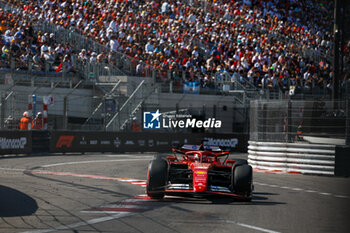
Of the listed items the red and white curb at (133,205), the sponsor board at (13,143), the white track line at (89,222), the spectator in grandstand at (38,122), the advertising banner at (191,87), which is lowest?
the red and white curb at (133,205)

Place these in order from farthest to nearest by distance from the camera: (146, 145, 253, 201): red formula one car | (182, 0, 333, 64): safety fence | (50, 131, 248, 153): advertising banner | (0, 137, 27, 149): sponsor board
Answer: (182, 0, 333, 64): safety fence
(50, 131, 248, 153): advertising banner
(0, 137, 27, 149): sponsor board
(146, 145, 253, 201): red formula one car

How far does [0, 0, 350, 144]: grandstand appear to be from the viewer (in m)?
25.7

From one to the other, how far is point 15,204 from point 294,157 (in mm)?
10349

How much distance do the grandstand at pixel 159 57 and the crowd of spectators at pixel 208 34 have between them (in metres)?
0.06

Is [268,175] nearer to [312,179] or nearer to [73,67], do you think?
[312,179]

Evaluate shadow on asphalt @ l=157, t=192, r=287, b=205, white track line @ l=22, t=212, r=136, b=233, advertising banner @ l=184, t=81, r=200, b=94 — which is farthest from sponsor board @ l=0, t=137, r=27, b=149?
white track line @ l=22, t=212, r=136, b=233

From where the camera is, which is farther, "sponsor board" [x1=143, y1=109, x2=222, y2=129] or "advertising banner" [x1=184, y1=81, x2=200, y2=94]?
"advertising banner" [x1=184, y1=81, x2=200, y2=94]

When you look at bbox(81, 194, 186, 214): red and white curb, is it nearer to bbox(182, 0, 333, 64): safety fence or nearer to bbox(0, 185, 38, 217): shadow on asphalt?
bbox(0, 185, 38, 217): shadow on asphalt

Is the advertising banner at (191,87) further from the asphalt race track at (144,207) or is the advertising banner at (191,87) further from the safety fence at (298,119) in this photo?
Result: the asphalt race track at (144,207)

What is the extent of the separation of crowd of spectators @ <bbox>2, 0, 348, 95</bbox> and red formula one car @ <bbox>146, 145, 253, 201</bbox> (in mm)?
17118

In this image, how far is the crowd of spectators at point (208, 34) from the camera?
31.0 meters

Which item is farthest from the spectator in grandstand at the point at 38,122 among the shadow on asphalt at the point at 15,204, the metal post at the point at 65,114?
the shadow on asphalt at the point at 15,204

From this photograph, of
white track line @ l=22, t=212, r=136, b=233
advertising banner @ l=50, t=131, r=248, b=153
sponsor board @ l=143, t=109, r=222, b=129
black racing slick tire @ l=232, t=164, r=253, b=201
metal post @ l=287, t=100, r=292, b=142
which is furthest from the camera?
sponsor board @ l=143, t=109, r=222, b=129

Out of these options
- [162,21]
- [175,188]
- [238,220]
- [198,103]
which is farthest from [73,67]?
[238,220]
